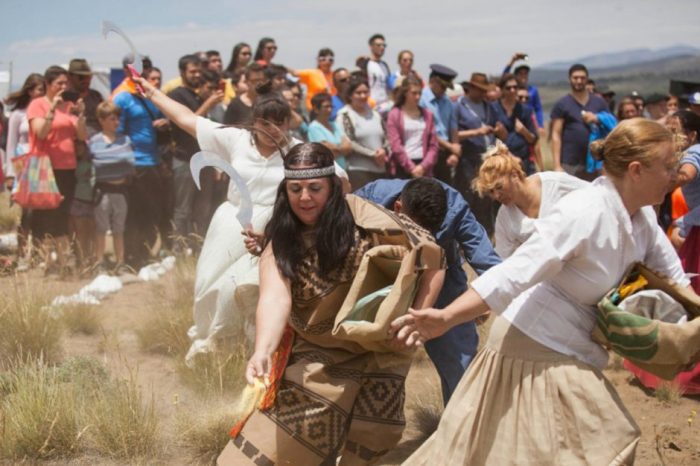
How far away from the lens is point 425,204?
15.0 ft

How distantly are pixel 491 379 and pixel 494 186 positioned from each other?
6.22ft

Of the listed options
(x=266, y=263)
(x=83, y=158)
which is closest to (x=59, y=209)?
(x=83, y=158)

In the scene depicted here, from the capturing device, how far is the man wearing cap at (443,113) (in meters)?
10.7

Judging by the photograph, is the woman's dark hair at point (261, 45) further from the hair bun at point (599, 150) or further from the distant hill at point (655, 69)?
the distant hill at point (655, 69)

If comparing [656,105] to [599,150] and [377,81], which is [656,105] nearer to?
[377,81]

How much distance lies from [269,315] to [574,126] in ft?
25.5

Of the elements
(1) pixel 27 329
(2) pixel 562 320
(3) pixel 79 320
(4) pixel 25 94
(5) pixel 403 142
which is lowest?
(3) pixel 79 320

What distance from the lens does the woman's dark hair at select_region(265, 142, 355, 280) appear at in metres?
3.83

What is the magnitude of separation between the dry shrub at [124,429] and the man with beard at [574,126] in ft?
21.9

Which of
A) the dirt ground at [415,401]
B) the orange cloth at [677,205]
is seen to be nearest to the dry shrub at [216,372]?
the dirt ground at [415,401]

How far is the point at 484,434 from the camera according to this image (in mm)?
3551

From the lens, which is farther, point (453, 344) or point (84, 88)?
point (84, 88)

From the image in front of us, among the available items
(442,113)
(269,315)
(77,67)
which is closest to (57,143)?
(77,67)

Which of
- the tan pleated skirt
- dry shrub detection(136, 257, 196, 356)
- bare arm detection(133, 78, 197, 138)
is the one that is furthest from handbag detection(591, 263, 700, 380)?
dry shrub detection(136, 257, 196, 356)
